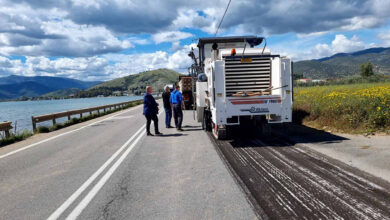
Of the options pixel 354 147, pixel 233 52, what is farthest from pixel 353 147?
pixel 233 52

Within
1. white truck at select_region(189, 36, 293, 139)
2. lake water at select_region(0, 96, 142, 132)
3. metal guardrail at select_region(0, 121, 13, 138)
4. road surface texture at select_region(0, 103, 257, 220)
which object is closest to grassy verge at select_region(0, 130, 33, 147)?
metal guardrail at select_region(0, 121, 13, 138)

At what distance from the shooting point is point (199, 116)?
405 inches

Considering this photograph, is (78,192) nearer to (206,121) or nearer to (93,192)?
(93,192)

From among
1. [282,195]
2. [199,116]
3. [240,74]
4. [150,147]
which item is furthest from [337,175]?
[199,116]

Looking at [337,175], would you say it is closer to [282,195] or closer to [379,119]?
[282,195]

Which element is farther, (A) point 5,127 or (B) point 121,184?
(A) point 5,127

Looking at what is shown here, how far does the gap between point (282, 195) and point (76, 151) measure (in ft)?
20.3

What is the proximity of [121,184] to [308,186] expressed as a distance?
3187 millimetres

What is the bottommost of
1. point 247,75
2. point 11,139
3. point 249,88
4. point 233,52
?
point 11,139

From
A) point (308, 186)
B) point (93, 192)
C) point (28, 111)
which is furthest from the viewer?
point (28, 111)

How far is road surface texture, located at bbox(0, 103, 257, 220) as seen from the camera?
3604 mm

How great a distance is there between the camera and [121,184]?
15.5ft

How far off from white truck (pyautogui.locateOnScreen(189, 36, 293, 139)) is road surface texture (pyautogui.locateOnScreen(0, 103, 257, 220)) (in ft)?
4.42

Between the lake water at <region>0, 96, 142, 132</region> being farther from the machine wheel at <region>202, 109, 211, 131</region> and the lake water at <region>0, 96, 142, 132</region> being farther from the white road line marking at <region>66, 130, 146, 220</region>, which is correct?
the white road line marking at <region>66, 130, 146, 220</region>
